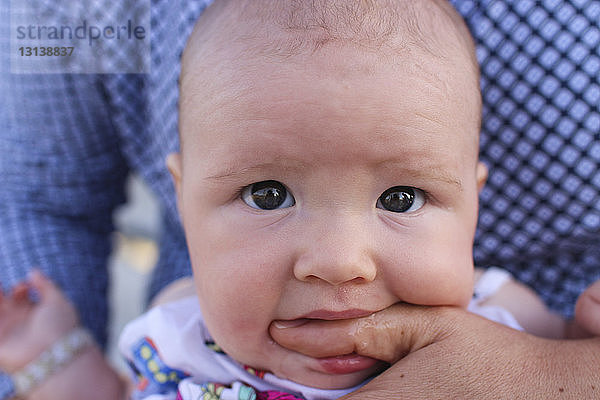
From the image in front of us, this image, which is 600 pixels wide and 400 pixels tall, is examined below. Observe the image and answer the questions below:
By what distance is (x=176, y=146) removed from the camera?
1.18 meters

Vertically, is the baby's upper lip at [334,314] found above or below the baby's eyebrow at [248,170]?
below

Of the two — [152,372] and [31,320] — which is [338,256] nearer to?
[152,372]

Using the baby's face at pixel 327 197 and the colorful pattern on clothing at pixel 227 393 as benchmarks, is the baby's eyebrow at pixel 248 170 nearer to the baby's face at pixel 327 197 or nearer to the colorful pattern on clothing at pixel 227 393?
the baby's face at pixel 327 197

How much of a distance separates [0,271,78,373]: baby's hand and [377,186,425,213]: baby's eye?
2.97ft

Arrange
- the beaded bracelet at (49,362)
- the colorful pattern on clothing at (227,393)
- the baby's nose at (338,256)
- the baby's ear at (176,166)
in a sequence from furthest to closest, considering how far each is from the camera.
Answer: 1. the beaded bracelet at (49,362)
2. the baby's ear at (176,166)
3. the colorful pattern on clothing at (227,393)
4. the baby's nose at (338,256)

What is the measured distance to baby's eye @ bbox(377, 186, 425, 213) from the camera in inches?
32.4

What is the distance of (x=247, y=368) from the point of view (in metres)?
0.94

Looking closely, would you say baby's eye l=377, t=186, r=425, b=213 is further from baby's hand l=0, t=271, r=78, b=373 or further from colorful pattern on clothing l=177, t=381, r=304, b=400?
baby's hand l=0, t=271, r=78, b=373

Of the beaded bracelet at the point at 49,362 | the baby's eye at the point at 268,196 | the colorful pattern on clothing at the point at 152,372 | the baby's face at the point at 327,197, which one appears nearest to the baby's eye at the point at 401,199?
the baby's face at the point at 327,197

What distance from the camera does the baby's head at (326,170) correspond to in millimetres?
770

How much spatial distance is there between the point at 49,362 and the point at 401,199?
0.93 meters

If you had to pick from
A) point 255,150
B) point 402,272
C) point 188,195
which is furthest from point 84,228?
point 402,272

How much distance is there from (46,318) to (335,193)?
90cm

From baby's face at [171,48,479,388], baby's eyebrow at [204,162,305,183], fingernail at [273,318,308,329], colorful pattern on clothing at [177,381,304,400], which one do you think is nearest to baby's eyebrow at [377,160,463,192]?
baby's face at [171,48,479,388]
